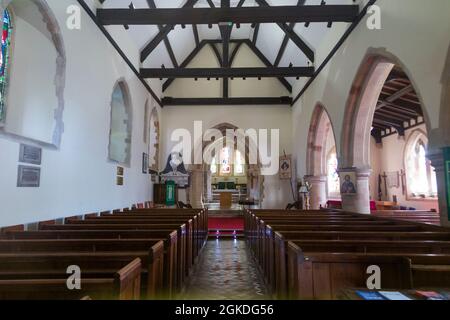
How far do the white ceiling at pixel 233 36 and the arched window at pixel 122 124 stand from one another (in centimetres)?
153

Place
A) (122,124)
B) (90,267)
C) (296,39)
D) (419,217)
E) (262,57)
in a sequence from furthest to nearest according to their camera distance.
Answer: (262,57), (296,39), (122,124), (419,217), (90,267)

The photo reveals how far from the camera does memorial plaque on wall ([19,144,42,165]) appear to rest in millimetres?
3365

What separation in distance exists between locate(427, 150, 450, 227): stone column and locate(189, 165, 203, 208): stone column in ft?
26.5

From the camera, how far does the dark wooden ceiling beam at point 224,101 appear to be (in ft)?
35.2

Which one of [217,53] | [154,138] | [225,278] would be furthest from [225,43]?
[225,278]

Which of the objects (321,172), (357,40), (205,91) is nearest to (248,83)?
(205,91)

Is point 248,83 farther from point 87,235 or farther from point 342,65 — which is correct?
point 87,235

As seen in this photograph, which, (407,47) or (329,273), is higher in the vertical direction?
(407,47)

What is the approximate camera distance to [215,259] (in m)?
5.06

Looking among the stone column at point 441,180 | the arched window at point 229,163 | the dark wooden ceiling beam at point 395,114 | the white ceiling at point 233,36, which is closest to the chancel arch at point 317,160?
the white ceiling at point 233,36

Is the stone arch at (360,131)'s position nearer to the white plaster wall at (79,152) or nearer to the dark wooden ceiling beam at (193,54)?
the white plaster wall at (79,152)

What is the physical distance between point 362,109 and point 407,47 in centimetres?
192

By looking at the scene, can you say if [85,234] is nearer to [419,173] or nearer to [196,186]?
[196,186]

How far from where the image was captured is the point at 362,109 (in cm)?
585
